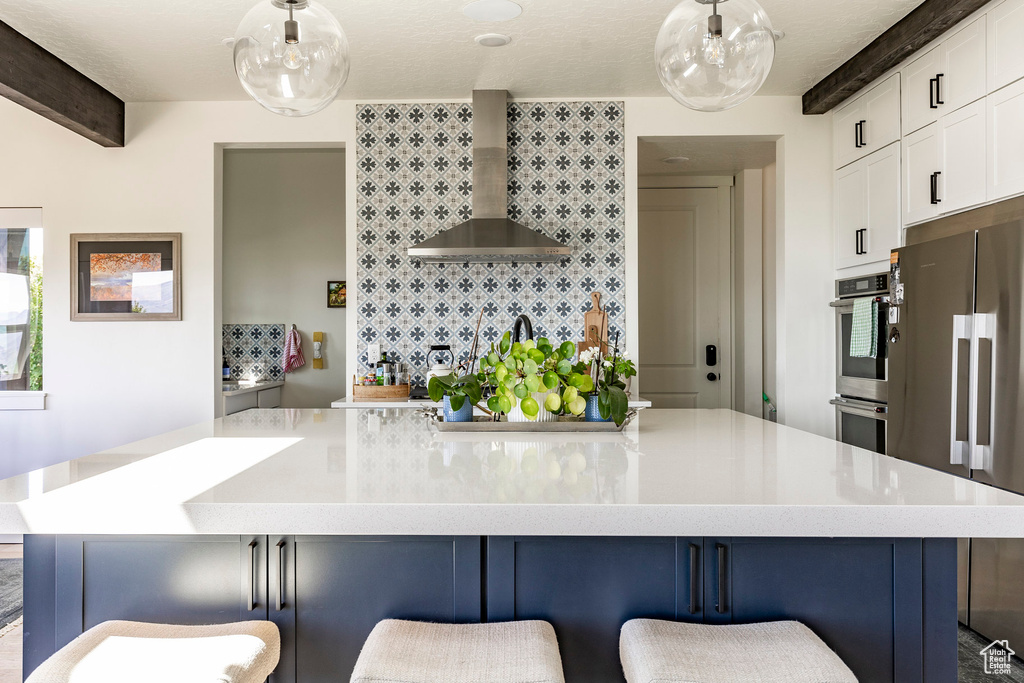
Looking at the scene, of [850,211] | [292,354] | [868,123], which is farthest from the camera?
[292,354]

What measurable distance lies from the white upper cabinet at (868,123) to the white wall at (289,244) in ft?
12.4

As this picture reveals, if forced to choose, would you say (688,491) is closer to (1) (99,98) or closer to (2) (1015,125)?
(2) (1015,125)

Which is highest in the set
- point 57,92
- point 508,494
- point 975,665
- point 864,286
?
point 57,92

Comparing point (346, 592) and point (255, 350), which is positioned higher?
point (255, 350)

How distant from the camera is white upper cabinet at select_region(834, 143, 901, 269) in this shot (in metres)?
3.44

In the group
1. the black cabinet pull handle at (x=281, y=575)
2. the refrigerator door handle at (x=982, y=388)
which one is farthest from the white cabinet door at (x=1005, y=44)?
the black cabinet pull handle at (x=281, y=575)

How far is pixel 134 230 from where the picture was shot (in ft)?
13.7

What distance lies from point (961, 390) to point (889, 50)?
Answer: 5.27ft

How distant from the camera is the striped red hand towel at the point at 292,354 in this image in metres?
5.75

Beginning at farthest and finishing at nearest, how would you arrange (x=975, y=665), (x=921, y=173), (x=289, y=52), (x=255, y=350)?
1. (x=255, y=350)
2. (x=921, y=173)
3. (x=975, y=665)
4. (x=289, y=52)

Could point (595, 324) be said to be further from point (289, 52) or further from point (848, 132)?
point (289, 52)

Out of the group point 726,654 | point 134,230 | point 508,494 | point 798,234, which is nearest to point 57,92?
point 134,230

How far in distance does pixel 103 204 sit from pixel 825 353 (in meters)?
4.39

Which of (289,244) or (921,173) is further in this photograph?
(289,244)
